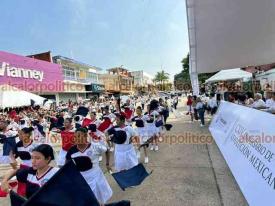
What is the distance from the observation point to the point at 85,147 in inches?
173

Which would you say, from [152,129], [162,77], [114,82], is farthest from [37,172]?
[162,77]

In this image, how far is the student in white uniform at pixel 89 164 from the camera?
4152mm

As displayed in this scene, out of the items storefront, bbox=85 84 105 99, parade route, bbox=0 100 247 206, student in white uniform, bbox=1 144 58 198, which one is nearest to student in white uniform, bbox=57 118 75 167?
parade route, bbox=0 100 247 206

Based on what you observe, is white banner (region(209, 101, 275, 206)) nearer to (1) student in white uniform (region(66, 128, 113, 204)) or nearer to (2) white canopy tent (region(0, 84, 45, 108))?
(1) student in white uniform (region(66, 128, 113, 204))

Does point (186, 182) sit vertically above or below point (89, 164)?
below

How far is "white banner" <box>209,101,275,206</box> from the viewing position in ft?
12.6

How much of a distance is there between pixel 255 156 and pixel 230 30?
542 cm

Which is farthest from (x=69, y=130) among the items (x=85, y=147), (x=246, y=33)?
(x=246, y=33)

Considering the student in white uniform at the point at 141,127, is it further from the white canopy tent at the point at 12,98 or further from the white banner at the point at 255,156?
the white canopy tent at the point at 12,98

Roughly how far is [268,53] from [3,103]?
40.2 ft

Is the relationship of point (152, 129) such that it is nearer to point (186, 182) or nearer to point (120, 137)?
point (120, 137)

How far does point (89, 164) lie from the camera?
4156 mm

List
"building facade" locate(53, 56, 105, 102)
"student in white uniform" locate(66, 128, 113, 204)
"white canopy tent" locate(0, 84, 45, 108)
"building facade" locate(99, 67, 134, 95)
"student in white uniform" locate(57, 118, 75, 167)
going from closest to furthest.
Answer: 1. "student in white uniform" locate(66, 128, 113, 204)
2. "student in white uniform" locate(57, 118, 75, 167)
3. "white canopy tent" locate(0, 84, 45, 108)
4. "building facade" locate(53, 56, 105, 102)
5. "building facade" locate(99, 67, 134, 95)

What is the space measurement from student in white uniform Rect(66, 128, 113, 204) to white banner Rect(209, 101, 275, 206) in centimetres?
236
